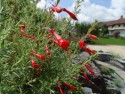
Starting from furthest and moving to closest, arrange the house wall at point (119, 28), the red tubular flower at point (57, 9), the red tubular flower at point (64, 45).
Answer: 1. the house wall at point (119, 28)
2. the red tubular flower at point (57, 9)
3. the red tubular flower at point (64, 45)

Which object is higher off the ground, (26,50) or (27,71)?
(26,50)

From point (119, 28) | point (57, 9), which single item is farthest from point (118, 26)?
point (57, 9)

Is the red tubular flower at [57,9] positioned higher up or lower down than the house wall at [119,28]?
higher up

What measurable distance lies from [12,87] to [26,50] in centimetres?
42

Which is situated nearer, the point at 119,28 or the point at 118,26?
the point at 119,28

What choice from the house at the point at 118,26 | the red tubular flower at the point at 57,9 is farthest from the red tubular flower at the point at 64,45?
the house at the point at 118,26

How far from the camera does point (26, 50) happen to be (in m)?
3.13

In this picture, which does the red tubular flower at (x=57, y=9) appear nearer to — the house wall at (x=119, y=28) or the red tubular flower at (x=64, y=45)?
the red tubular flower at (x=64, y=45)

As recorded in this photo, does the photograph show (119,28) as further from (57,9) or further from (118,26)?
(57,9)

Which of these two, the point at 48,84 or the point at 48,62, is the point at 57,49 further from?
the point at 48,84

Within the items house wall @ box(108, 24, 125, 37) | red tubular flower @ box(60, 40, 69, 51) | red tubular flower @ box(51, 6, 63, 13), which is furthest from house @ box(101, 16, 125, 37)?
red tubular flower @ box(60, 40, 69, 51)

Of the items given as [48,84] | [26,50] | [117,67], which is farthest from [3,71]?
[117,67]

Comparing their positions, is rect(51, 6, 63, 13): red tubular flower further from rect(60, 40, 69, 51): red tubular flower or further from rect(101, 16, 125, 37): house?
rect(101, 16, 125, 37): house

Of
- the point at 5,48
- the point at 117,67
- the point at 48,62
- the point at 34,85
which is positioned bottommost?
the point at 117,67
